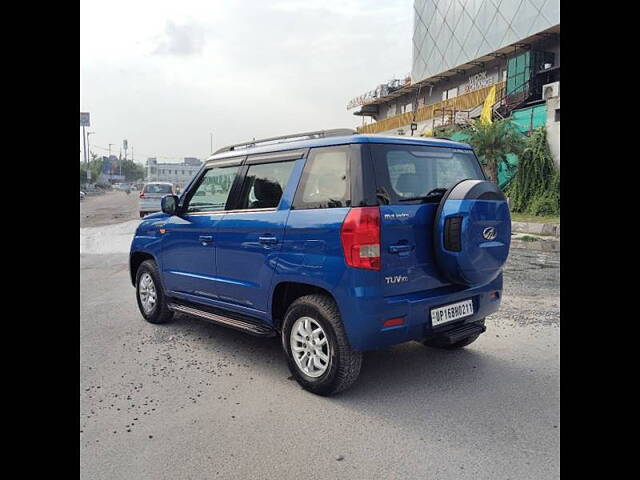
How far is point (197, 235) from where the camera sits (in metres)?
4.96

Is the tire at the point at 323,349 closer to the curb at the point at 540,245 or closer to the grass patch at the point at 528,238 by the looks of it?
the curb at the point at 540,245

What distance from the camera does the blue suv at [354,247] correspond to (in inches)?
138

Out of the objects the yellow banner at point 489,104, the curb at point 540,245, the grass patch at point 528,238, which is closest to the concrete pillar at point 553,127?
the grass patch at point 528,238

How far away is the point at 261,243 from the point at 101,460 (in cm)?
192

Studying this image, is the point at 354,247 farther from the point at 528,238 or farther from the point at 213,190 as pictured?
the point at 528,238

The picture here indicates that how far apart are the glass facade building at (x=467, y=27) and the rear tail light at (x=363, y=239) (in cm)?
3285

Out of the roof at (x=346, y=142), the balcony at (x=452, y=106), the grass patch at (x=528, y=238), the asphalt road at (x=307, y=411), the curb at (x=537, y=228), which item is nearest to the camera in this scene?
the asphalt road at (x=307, y=411)

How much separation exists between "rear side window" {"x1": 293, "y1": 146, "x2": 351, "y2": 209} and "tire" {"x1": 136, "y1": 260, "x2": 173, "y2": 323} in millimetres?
2478

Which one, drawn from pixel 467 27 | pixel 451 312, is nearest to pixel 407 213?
pixel 451 312

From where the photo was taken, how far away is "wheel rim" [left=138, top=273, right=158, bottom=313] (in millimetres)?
5793

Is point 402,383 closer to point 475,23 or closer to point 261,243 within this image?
point 261,243
